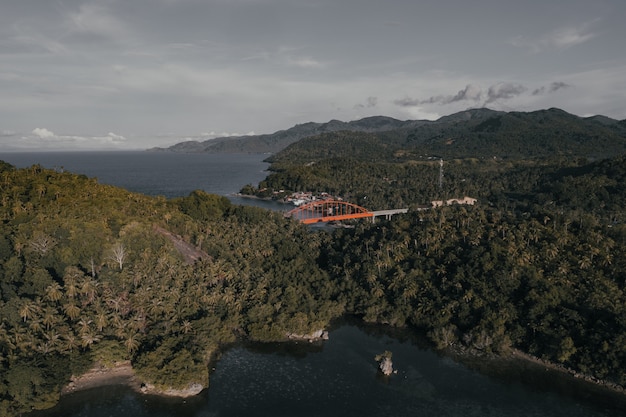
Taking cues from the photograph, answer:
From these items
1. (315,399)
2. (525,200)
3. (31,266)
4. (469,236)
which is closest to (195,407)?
(315,399)

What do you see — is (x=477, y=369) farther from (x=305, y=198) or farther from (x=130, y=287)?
(x=305, y=198)

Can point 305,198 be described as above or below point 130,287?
below

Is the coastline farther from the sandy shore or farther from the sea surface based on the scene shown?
the sea surface

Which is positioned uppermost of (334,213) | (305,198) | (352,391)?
(305,198)

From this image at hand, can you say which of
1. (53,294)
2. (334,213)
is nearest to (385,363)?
(53,294)

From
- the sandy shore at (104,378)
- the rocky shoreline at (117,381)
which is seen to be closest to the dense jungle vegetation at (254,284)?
the rocky shoreline at (117,381)
